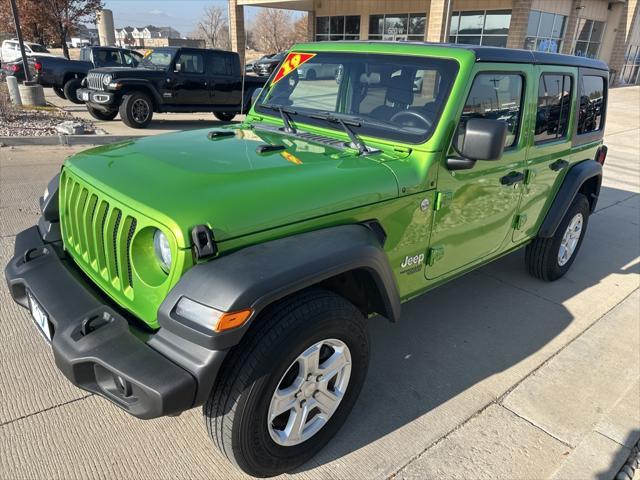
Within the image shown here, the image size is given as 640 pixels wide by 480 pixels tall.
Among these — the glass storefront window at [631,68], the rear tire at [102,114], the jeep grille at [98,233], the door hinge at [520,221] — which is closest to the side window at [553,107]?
the door hinge at [520,221]

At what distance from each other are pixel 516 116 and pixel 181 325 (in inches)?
101

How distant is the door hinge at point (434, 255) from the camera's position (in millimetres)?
2838

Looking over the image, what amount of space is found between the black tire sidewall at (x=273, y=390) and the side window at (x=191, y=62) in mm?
10581

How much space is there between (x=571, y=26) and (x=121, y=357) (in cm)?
2820

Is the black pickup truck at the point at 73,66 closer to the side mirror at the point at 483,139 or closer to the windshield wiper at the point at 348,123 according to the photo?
the windshield wiper at the point at 348,123

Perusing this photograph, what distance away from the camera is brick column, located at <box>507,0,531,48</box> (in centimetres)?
2089

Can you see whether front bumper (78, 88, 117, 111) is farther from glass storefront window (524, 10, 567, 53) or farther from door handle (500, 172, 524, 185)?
glass storefront window (524, 10, 567, 53)

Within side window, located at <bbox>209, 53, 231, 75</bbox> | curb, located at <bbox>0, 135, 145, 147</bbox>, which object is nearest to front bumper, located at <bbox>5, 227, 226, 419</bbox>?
curb, located at <bbox>0, 135, 145, 147</bbox>

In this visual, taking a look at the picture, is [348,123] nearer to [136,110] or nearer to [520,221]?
[520,221]

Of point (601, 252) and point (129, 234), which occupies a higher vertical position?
point (129, 234)

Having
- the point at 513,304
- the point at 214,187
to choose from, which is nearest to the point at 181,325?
the point at 214,187

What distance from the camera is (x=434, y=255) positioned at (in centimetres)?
287

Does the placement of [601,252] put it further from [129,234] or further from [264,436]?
[129,234]

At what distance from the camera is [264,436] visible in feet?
6.82
